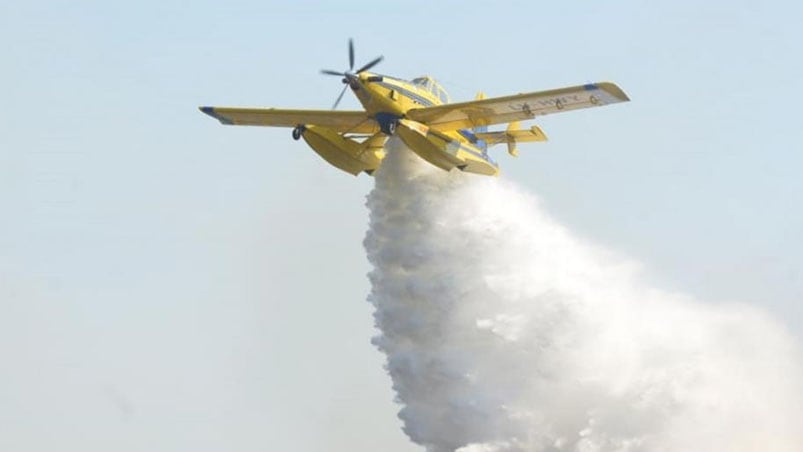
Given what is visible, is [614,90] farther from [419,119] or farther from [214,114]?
[214,114]

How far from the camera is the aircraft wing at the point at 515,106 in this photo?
49156 millimetres

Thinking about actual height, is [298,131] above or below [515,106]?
below

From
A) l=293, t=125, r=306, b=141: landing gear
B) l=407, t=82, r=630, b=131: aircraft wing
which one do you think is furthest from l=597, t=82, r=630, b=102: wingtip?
l=293, t=125, r=306, b=141: landing gear

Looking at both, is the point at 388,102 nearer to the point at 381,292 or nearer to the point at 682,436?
the point at 381,292

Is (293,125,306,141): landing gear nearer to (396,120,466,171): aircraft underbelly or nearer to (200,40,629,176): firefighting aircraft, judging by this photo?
(200,40,629,176): firefighting aircraft

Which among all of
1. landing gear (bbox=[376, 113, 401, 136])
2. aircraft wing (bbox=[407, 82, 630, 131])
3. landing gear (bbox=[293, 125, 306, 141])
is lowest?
landing gear (bbox=[293, 125, 306, 141])

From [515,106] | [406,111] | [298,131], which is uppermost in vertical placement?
[515,106]

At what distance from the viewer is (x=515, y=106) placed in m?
50.8

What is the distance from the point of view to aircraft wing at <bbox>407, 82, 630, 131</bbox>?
4916cm

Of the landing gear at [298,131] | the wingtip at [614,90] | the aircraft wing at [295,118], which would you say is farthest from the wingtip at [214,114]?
the wingtip at [614,90]

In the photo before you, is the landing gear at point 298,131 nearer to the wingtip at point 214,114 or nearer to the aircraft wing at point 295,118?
the aircraft wing at point 295,118

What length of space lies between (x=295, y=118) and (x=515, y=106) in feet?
22.6

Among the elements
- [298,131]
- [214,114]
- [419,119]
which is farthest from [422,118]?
[214,114]

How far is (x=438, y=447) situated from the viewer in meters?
50.8
